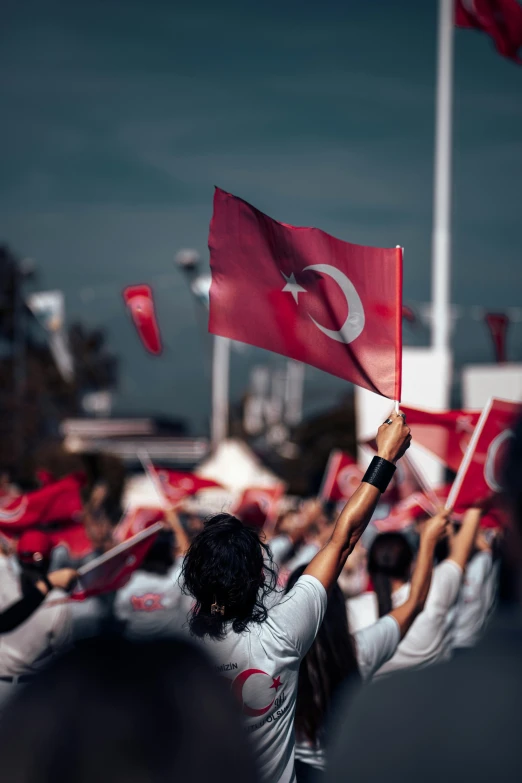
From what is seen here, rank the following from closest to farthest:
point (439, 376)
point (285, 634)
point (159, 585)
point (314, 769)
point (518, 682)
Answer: point (518, 682), point (285, 634), point (314, 769), point (159, 585), point (439, 376)

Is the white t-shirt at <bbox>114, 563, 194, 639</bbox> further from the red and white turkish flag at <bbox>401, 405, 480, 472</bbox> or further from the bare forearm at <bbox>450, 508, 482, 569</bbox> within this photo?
the bare forearm at <bbox>450, 508, 482, 569</bbox>

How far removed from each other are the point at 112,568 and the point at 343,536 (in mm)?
2337

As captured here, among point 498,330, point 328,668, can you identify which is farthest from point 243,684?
point 498,330

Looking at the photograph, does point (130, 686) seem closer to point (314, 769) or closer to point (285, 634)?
point (285, 634)

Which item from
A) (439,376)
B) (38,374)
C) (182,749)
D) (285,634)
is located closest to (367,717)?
(182,749)

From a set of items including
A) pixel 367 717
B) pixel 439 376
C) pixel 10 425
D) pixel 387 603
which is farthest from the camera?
pixel 10 425

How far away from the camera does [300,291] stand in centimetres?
358

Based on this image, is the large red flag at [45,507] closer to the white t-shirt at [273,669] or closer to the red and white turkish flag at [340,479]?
the red and white turkish flag at [340,479]

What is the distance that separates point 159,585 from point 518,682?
14.6ft

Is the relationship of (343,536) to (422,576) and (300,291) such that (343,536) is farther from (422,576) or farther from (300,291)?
(300,291)

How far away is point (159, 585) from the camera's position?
5566 mm

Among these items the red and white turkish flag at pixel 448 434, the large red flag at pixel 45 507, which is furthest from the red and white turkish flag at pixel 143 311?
the red and white turkish flag at pixel 448 434

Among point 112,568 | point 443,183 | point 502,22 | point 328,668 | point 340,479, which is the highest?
point 502,22

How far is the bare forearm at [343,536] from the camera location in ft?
8.13
